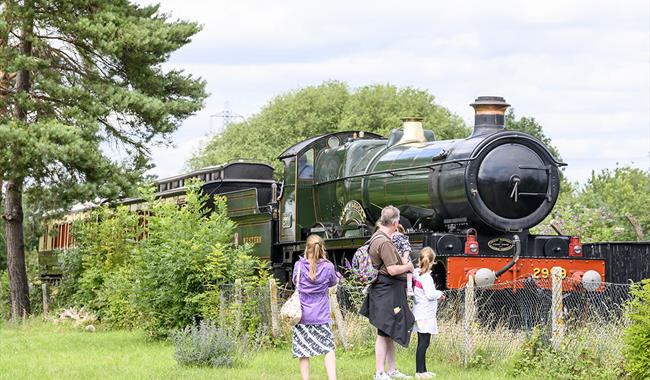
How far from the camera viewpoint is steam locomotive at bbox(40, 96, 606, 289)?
1647 centimetres

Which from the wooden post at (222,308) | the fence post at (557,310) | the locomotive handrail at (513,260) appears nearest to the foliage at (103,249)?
the wooden post at (222,308)

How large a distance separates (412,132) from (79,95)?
8.54 m

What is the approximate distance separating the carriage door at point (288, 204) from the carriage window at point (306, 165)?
0.12 metres

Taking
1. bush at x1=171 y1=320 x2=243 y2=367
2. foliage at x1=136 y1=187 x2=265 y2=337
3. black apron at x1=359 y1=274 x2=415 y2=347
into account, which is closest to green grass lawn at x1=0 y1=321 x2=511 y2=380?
bush at x1=171 y1=320 x2=243 y2=367

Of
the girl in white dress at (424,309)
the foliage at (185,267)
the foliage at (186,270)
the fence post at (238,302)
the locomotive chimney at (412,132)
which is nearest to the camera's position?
the girl in white dress at (424,309)

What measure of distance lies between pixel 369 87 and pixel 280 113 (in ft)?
17.5

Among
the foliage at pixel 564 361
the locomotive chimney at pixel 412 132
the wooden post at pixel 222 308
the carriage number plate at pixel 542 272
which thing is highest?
the locomotive chimney at pixel 412 132

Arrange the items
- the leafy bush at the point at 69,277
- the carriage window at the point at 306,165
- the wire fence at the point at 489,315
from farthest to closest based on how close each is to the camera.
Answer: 1. the leafy bush at the point at 69,277
2. the carriage window at the point at 306,165
3. the wire fence at the point at 489,315

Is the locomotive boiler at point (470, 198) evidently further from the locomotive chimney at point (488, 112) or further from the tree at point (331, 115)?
the tree at point (331, 115)

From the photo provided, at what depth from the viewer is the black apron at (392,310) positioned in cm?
1151

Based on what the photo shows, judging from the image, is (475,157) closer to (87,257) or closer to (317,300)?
(317,300)

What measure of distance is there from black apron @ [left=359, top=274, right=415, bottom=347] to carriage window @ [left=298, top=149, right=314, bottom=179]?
888 cm

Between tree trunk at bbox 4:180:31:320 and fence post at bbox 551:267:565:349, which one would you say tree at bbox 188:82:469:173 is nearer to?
tree trunk at bbox 4:180:31:320

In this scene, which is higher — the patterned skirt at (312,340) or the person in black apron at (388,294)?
the person in black apron at (388,294)
